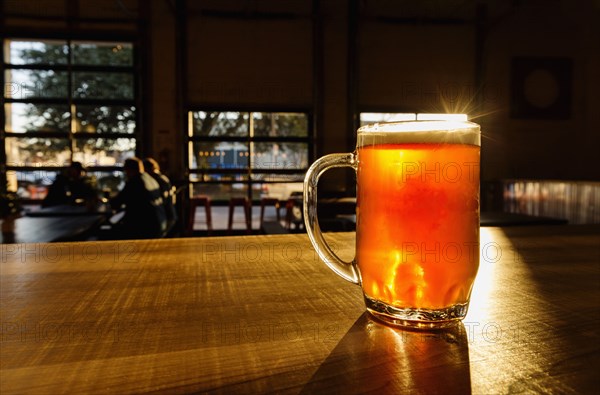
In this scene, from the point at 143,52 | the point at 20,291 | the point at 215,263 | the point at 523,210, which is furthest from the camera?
the point at 143,52

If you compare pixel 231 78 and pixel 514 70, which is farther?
pixel 514 70

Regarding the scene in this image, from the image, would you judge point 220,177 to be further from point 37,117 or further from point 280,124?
point 37,117

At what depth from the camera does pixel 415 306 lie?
0.49 m

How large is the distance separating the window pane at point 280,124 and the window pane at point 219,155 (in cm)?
43

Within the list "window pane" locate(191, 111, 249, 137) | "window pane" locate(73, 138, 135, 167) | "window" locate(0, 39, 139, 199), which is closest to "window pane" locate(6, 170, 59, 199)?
"window" locate(0, 39, 139, 199)

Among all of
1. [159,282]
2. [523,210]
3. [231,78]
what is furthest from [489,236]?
[231,78]

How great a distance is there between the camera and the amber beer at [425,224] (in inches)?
19.2

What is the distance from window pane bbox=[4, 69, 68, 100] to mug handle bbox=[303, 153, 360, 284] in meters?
8.12

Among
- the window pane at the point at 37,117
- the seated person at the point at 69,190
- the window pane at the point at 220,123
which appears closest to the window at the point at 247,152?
the window pane at the point at 220,123

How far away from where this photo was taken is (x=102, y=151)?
775 centimetres

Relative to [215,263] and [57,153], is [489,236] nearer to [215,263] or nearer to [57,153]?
[215,263]

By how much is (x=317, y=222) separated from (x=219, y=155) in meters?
7.55

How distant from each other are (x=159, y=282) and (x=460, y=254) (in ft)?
1.40

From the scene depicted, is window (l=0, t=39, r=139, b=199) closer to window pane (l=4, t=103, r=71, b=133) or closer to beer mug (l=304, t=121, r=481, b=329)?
window pane (l=4, t=103, r=71, b=133)
